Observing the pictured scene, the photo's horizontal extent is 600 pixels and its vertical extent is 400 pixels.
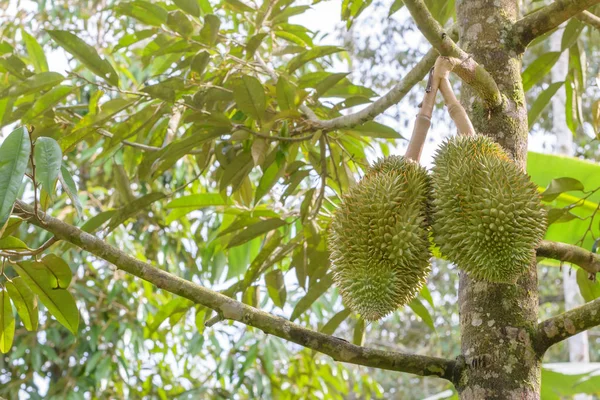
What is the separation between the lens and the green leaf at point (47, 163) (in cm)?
90

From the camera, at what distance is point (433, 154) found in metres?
1.11

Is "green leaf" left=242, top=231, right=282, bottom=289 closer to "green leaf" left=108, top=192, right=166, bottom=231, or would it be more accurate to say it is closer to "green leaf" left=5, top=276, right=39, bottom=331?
"green leaf" left=108, top=192, right=166, bottom=231

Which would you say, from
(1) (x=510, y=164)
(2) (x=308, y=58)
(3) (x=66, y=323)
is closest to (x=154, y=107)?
(2) (x=308, y=58)

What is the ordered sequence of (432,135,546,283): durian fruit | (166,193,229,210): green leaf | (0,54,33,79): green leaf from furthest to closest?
(166,193,229,210): green leaf → (0,54,33,79): green leaf → (432,135,546,283): durian fruit

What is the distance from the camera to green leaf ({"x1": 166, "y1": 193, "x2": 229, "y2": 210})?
5.90ft

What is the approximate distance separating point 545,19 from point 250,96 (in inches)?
22.8

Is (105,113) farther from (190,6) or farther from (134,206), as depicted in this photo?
(190,6)

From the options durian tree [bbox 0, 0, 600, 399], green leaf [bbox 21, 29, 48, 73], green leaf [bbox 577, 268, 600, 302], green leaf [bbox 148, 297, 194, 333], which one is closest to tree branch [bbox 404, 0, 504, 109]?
durian tree [bbox 0, 0, 600, 399]

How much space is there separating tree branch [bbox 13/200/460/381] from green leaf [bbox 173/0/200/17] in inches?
29.3

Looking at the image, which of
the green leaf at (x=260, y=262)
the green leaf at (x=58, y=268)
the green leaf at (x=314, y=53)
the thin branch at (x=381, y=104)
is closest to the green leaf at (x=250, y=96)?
the thin branch at (x=381, y=104)

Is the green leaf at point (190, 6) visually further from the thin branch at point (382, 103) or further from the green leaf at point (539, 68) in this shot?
the green leaf at point (539, 68)

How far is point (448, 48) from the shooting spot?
1052 millimetres

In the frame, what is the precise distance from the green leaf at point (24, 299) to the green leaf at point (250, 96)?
1.77 feet

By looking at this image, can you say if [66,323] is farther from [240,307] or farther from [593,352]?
[593,352]
